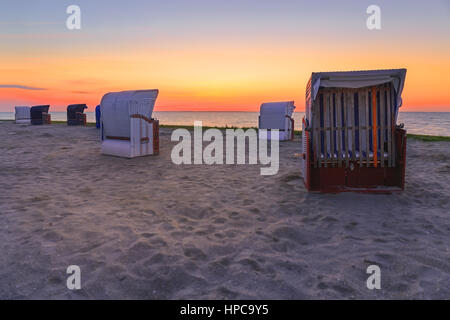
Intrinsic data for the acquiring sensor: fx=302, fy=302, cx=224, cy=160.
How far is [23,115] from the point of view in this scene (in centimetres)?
3259

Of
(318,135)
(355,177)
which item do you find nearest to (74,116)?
(318,135)

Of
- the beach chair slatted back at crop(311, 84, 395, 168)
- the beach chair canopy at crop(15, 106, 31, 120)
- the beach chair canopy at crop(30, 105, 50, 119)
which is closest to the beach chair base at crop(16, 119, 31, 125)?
the beach chair canopy at crop(15, 106, 31, 120)

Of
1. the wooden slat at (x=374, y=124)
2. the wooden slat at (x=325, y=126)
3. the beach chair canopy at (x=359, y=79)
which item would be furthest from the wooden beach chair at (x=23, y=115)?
the wooden slat at (x=374, y=124)

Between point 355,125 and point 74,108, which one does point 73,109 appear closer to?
point 74,108

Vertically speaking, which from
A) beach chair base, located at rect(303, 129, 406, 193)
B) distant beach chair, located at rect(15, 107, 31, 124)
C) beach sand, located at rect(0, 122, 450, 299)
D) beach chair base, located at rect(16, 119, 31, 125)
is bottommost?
beach sand, located at rect(0, 122, 450, 299)

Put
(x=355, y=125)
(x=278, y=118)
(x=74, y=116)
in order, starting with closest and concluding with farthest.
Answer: (x=355, y=125) → (x=278, y=118) → (x=74, y=116)

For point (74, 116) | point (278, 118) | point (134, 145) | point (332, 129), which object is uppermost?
point (74, 116)

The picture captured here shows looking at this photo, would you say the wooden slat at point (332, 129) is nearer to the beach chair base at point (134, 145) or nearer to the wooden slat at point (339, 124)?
the wooden slat at point (339, 124)

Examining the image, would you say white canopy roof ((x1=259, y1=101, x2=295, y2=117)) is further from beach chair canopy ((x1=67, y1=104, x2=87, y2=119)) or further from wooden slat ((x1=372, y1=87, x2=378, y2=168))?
beach chair canopy ((x1=67, y1=104, x2=87, y2=119))

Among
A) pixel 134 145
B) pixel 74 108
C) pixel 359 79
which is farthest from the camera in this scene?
pixel 74 108

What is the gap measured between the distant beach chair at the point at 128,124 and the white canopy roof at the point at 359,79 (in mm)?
7310

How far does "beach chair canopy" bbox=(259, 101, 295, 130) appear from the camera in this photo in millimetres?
17453

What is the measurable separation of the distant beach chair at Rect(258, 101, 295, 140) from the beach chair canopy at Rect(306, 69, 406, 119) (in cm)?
1130

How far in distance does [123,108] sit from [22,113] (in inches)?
1101
